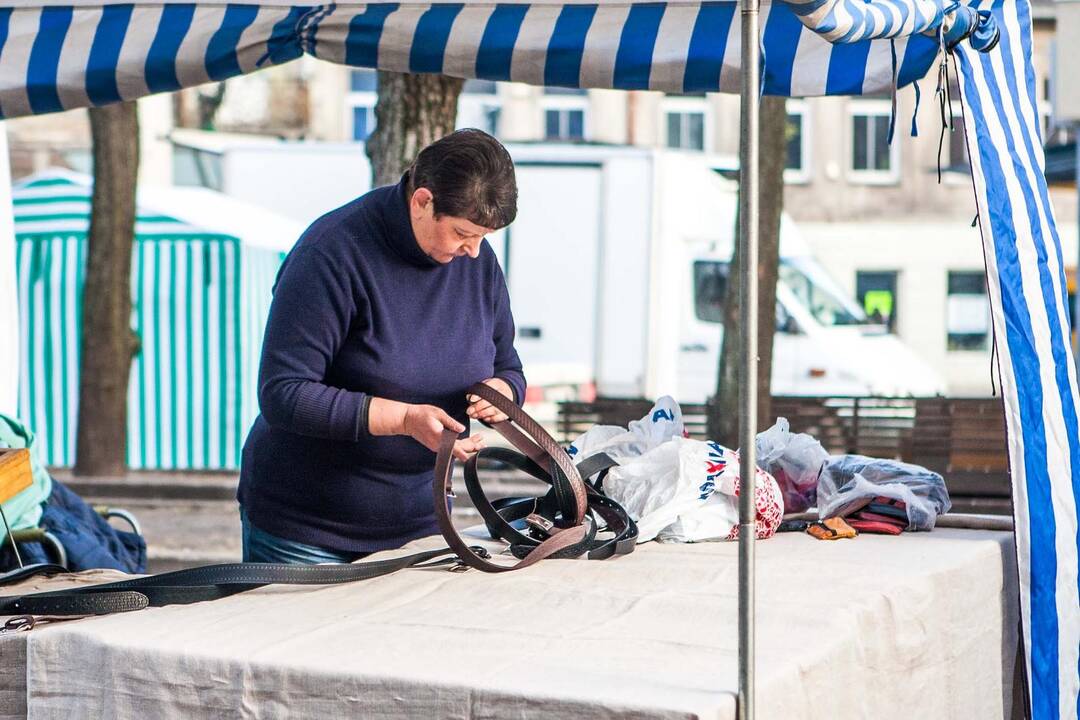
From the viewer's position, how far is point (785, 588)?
98.7 inches

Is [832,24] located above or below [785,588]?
above

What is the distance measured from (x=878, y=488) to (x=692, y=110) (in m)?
21.4

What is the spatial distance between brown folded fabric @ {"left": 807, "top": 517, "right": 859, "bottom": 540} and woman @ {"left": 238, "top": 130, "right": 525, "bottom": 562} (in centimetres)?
73

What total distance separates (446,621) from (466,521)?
678 cm

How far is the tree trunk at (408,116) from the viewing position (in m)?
6.00

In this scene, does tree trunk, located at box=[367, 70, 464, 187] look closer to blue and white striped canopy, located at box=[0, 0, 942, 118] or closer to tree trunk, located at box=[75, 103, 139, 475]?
blue and white striped canopy, located at box=[0, 0, 942, 118]

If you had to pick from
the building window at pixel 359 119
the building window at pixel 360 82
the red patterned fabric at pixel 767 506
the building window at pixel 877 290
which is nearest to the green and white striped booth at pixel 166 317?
the red patterned fabric at pixel 767 506

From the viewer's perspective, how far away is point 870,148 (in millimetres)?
24188

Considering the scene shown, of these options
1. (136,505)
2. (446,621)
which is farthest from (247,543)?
(136,505)

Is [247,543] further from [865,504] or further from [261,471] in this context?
[865,504]

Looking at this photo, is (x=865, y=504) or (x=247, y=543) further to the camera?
(x=865, y=504)

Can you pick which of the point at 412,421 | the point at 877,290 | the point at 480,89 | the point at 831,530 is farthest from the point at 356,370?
the point at 877,290

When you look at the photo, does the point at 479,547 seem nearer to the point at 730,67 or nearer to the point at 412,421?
the point at 412,421

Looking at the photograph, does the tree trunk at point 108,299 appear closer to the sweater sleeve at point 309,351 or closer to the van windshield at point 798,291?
the van windshield at point 798,291
